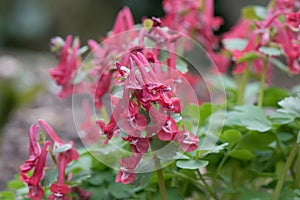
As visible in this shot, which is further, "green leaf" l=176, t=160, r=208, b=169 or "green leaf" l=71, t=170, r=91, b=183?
"green leaf" l=71, t=170, r=91, b=183

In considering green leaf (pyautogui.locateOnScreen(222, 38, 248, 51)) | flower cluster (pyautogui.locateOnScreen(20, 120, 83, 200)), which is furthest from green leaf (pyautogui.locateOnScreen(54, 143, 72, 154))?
green leaf (pyautogui.locateOnScreen(222, 38, 248, 51))

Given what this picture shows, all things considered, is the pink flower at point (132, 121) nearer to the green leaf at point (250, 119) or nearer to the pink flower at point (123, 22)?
the green leaf at point (250, 119)

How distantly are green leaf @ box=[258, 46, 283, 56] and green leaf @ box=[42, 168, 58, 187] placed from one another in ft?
1.47

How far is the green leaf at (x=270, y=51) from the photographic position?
40.9 inches

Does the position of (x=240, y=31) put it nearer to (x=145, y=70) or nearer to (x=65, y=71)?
(x=65, y=71)

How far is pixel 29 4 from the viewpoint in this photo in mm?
5133

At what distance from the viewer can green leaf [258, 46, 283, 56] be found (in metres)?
1.04

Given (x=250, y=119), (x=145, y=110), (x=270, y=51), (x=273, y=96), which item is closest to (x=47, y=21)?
(x=273, y=96)

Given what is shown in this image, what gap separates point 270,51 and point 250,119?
0.57ft

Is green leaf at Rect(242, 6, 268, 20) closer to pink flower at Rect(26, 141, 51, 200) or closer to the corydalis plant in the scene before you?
the corydalis plant

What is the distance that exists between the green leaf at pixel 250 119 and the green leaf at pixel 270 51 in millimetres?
124

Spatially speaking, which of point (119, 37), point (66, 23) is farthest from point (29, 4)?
point (119, 37)

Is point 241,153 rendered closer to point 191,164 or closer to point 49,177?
point 191,164

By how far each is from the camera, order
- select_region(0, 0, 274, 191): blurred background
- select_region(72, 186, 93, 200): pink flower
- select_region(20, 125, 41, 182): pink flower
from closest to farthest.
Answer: select_region(20, 125, 41, 182): pink flower, select_region(72, 186, 93, 200): pink flower, select_region(0, 0, 274, 191): blurred background
